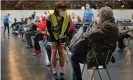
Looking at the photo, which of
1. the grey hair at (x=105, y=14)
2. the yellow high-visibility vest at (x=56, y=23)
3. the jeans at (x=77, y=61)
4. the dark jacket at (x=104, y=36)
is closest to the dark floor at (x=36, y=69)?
the yellow high-visibility vest at (x=56, y=23)

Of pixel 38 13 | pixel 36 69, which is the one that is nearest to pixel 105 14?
pixel 36 69

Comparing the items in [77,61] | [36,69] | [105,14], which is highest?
[105,14]

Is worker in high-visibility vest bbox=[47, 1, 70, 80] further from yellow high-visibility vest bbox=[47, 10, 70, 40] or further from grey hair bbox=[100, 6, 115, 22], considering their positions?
grey hair bbox=[100, 6, 115, 22]

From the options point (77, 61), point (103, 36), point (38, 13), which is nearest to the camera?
point (103, 36)

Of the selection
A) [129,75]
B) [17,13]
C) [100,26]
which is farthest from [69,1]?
[100,26]

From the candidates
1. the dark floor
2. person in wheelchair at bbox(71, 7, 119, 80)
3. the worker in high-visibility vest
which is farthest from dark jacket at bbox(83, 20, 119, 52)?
the dark floor

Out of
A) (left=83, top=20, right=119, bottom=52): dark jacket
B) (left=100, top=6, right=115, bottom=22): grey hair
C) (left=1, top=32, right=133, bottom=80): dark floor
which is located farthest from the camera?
(left=1, top=32, right=133, bottom=80): dark floor

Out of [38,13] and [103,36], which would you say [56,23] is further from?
[38,13]

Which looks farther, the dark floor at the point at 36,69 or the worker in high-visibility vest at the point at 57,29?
the dark floor at the point at 36,69

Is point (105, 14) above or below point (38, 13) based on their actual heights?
above

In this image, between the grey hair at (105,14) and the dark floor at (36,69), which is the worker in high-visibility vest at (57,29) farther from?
the grey hair at (105,14)

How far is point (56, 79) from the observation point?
8422mm

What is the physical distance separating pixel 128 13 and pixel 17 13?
10069 millimetres

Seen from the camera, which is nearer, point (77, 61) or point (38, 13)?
point (77, 61)
